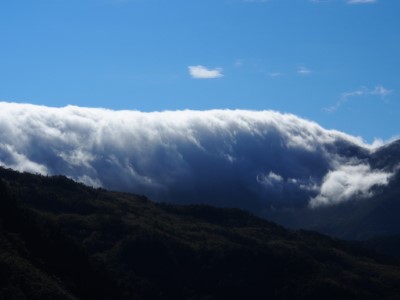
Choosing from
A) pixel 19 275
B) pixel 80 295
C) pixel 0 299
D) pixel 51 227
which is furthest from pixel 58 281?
pixel 51 227

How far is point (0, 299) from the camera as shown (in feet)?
370

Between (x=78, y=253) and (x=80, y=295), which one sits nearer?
(x=80, y=295)

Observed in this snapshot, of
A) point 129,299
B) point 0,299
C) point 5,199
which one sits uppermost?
point 5,199

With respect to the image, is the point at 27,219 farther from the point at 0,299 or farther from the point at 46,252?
the point at 0,299

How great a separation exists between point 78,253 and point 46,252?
1165 centimetres

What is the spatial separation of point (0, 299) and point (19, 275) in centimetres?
999

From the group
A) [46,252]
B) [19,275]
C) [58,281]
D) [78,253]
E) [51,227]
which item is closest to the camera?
[19,275]

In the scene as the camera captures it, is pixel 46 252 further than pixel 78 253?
No

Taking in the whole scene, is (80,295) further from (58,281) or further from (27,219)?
(27,219)

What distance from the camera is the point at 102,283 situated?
15962cm

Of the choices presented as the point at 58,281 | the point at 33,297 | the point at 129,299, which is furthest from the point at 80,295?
the point at 33,297

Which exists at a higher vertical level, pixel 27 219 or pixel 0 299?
pixel 27 219

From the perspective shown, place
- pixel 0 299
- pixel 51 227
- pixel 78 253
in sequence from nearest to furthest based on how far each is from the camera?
pixel 0 299, pixel 78 253, pixel 51 227

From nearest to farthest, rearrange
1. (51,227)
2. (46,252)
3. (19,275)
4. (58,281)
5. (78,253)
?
(19,275) < (58,281) < (46,252) < (78,253) < (51,227)
